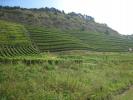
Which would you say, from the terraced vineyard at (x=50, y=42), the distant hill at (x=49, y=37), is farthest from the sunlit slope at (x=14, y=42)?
the terraced vineyard at (x=50, y=42)

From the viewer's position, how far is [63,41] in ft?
237

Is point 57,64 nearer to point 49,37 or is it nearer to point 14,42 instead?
point 14,42

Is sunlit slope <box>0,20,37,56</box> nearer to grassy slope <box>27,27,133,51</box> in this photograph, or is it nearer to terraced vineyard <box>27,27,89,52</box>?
terraced vineyard <box>27,27,89,52</box>

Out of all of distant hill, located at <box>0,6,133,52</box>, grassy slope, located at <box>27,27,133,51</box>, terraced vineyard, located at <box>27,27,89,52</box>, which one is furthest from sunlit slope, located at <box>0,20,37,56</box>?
grassy slope, located at <box>27,27,133,51</box>

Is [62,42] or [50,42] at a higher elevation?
[50,42]

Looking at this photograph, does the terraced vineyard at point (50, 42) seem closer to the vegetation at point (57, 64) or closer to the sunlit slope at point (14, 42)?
the vegetation at point (57, 64)

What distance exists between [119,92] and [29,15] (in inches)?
3649

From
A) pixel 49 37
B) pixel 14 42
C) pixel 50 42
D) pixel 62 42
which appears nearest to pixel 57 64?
pixel 14 42

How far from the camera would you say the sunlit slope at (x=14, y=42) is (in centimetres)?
5567

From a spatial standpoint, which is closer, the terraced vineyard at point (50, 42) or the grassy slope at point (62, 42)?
the terraced vineyard at point (50, 42)

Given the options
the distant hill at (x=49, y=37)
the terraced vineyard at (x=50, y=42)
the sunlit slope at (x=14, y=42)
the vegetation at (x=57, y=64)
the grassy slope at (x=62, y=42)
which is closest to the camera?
the vegetation at (x=57, y=64)

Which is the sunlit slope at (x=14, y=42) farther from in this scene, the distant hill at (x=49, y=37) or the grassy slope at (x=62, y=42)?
the grassy slope at (x=62, y=42)

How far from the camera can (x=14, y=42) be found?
63188 millimetres

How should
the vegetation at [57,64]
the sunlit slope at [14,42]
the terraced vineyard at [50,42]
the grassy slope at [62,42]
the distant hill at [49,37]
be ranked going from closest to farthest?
the vegetation at [57,64] < the sunlit slope at [14,42] < the terraced vineyard at [50,42] < the grassy slope at [62,42] < the distant hill at [49,37]
